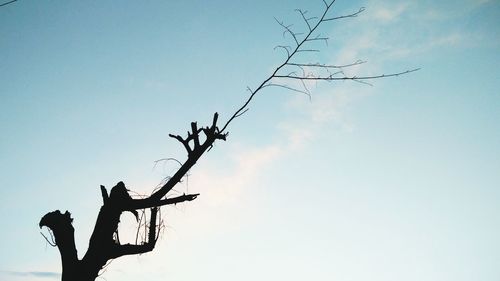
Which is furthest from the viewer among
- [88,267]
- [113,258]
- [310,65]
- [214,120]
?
[214,120]

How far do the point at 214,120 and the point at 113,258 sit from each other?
258 cm

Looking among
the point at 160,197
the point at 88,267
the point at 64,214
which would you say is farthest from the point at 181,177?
the point at 64,214

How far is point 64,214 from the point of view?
4598 mm

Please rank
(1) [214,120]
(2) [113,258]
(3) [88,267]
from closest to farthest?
(3) [88,267], (2) [113,258], (1) [214,120]

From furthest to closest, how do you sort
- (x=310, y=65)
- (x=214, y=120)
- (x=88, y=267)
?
(x=214, y=120) < (x=88, y=267) < (x=310, y=65)

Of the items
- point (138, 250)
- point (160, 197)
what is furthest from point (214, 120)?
point (138, 250)

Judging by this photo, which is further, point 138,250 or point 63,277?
point 138,250

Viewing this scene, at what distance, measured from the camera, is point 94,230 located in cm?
420

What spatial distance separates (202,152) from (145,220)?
148 cm

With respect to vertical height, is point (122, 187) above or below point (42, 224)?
above

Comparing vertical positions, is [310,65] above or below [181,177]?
above

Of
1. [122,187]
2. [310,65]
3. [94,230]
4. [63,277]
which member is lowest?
[63,277]

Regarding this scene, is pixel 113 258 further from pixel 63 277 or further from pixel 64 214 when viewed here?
pixel 64 214

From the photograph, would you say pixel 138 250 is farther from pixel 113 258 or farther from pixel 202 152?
pixel 202 152
